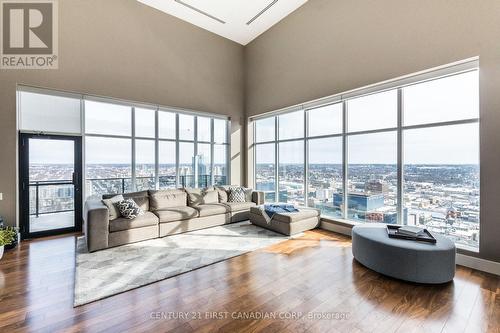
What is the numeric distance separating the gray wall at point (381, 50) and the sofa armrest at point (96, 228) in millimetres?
4847

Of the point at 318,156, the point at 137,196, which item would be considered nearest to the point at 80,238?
the point at 137,196

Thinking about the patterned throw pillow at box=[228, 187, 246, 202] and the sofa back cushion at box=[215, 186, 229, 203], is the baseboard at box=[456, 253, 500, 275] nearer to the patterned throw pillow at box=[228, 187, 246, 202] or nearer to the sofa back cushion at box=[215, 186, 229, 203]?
the patterned throw pillow at box=[228, 187, 246, 202]

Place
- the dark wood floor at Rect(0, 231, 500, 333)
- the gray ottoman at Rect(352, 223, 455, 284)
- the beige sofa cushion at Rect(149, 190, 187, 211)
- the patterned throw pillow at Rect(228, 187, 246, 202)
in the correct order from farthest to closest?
1. the patterned throw pillow at Rect(228, 187, 246, 202)
2. the beige sofa cushion at Rect(149, 190, 187, 211)
3. the gray ottoman at Rect(352, 223, 455, 284)
4. the dark wood floor at Rect(0, 231, 500, 333)

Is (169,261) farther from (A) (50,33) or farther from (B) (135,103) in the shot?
(A) (50,33)

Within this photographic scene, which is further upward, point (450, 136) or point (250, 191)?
point (450, 136)

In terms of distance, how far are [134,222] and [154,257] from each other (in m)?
0.95

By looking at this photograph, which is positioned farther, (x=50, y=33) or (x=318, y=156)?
(x=318, y=156)

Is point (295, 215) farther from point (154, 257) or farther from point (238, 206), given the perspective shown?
point (154, 257)

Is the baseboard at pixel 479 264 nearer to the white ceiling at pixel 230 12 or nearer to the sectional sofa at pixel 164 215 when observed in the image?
the sectional sofa at pixel 164 215

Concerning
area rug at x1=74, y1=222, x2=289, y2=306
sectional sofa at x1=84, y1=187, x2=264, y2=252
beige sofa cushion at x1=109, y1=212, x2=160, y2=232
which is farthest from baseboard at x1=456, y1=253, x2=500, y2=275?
beige sofa cushion at x1=109, y1=212, x2=160, y2=232

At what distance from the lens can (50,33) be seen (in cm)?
458

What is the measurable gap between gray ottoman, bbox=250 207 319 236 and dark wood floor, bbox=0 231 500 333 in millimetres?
1218

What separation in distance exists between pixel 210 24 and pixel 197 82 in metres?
1.64

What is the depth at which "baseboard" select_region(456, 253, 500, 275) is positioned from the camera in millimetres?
3074
